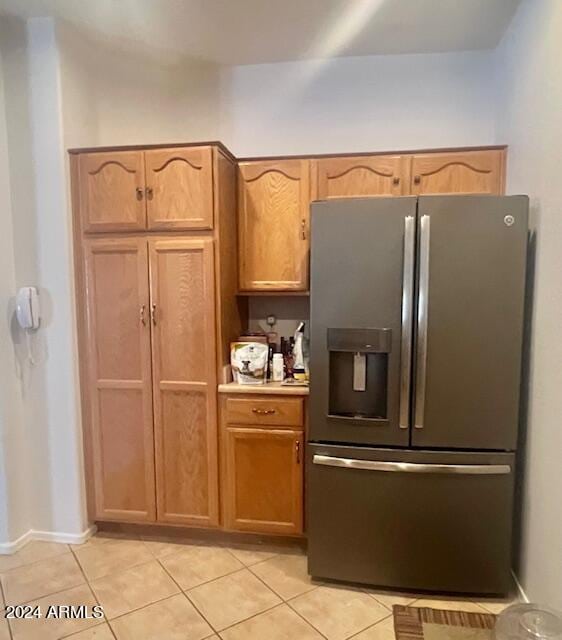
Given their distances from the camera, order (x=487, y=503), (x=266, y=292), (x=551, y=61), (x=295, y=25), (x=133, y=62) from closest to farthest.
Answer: (x=551, y=61), (x=487, y=503), (x=295, y=25), (x=266, y=292), (x=133, y=62)

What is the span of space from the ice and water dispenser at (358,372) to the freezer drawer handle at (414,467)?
0.20 m

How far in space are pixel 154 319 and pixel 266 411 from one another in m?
0.76

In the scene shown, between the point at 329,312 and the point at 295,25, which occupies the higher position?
the point at 295,25

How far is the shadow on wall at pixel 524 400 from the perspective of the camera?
2.02m

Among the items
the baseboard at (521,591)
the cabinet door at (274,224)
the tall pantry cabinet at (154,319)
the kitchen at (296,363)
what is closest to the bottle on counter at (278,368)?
the kitchen at (296,363)

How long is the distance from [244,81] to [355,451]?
2.29 m

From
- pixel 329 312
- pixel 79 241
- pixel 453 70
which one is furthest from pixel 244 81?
pixel 329 312

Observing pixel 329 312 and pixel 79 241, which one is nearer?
pixel 329 312

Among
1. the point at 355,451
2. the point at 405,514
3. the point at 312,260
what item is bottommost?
the point at 405,514

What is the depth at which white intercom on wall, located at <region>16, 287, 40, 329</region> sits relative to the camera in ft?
7.83

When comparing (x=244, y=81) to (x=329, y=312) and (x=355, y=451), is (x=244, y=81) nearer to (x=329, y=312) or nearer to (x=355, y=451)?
(x=329, y=312)

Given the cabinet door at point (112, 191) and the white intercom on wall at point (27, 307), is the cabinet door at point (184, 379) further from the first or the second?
the white intercom on wall at point (27, 307)

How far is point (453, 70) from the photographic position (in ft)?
8.81

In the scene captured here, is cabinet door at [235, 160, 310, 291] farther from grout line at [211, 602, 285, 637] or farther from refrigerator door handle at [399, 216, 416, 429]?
grout line at [211, 602, 285, 637]
